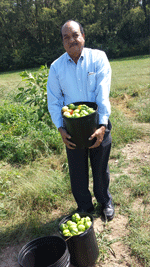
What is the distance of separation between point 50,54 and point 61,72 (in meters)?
29.2

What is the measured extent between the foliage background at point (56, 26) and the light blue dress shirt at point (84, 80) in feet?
87.6

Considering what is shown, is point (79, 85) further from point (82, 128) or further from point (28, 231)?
point (28, 231)

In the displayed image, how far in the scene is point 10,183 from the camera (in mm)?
3680

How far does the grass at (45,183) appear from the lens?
9.40ft

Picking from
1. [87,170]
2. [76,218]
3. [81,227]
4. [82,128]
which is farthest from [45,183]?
[82,128]

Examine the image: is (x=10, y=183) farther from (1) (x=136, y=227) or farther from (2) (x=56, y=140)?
(1) (x=136, y=227)

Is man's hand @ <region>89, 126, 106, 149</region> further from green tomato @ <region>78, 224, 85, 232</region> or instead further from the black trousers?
green tomato @ <region>78, 224, 85, 232</region>

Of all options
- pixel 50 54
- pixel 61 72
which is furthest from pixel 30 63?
pixel 61 72

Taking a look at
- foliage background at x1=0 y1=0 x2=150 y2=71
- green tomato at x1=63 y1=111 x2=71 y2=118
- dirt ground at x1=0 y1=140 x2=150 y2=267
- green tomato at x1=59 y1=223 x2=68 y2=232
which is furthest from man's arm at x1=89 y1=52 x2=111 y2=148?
foliage background at x1=0 y1=0 x2=150 y2=71

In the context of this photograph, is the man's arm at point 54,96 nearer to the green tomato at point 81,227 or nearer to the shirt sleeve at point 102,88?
the shirt sleeve at point 102,88

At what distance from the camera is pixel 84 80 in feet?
7.97

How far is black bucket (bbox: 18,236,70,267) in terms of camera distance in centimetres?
216

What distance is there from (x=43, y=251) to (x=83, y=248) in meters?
0.36

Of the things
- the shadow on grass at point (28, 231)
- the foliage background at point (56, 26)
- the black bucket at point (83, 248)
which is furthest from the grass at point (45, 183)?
the foliage background at point (56, 26)
